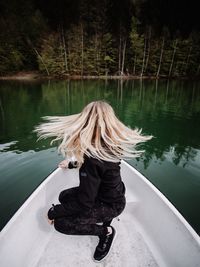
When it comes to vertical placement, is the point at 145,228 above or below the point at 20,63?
below

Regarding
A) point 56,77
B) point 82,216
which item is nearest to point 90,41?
point 56,77

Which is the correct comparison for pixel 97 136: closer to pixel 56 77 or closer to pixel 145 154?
pixel 145 154

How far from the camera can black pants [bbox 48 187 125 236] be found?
165cm

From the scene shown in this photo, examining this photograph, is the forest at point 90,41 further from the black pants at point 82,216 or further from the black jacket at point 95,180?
the black jacket at point 95,180

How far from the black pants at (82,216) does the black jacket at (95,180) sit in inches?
5.9

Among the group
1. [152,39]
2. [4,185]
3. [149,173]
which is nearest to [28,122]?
[4,185]

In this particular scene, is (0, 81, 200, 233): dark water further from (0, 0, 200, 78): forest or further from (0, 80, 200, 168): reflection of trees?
(0, 0, 200, 78): forest

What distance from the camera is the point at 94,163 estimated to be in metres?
1.41

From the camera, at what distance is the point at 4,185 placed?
337 centimetres

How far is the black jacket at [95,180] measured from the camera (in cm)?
141

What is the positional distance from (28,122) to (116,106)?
446 cm

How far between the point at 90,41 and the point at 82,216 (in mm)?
25790

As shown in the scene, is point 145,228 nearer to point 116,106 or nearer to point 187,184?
point 187,184

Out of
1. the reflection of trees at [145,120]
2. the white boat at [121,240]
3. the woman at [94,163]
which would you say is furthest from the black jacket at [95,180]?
the reflection of trees at [145,120]
